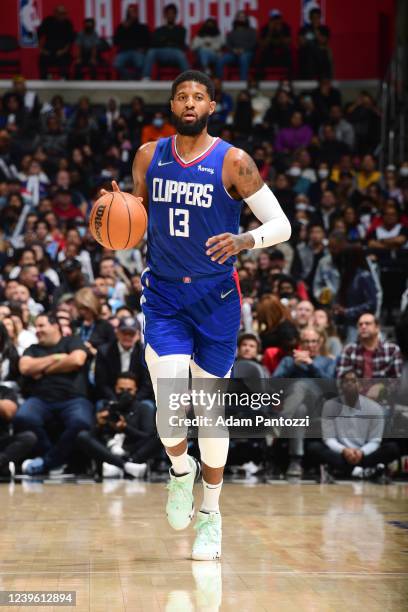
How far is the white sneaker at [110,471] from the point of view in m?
9.59

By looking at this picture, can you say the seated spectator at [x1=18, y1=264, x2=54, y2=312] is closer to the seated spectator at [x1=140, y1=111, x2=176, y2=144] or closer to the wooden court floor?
the wooden court floor

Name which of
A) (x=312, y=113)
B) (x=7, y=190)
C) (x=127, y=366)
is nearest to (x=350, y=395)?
(x=127, y=366)

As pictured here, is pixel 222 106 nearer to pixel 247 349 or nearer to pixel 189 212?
pixel 247 349

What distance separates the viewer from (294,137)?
58.1ft

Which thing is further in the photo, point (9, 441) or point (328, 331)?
point (328, 331)

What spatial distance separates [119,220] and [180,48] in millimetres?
14989

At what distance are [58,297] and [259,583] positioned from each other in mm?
7819

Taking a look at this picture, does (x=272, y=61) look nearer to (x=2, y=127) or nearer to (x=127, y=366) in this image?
(x=2, y=127)

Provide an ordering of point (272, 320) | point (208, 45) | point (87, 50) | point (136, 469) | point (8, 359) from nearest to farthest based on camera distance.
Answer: point (136, 469) < point (8, 359) < point (272, 320) < point (208, 45) < point (87, 50)

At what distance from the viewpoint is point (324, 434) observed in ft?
31.0

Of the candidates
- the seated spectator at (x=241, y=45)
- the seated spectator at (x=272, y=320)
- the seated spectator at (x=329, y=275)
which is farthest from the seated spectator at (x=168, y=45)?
the seated spectator at (x=272, y=320)

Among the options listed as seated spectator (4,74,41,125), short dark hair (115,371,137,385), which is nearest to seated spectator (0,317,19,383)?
short dark hair (115,371,137,385)

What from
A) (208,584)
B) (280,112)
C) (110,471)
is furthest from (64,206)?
(208,584)

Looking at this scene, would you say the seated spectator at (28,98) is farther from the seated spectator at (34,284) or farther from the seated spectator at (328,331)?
the seated spectator at (328,331)
